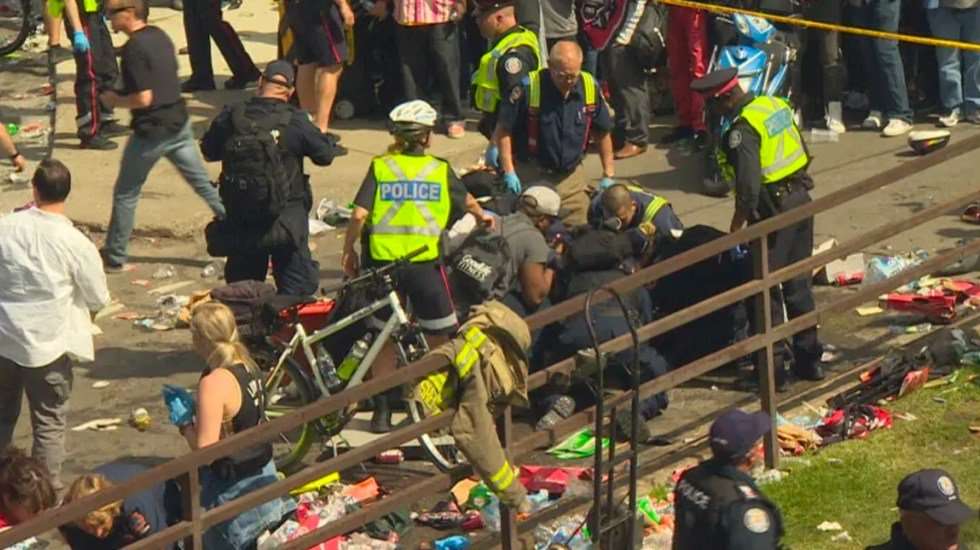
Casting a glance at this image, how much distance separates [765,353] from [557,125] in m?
3.12

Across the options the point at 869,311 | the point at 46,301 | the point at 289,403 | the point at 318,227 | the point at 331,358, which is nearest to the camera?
the point at 46,301

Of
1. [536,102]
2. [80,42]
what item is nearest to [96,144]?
[80,42]

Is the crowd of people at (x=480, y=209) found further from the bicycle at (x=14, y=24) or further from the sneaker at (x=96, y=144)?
the bicycle at (x=14, y=24)

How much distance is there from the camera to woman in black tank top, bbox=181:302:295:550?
28.2 feet

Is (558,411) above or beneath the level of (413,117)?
beneath

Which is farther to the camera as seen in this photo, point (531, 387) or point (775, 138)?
point (775, 138)

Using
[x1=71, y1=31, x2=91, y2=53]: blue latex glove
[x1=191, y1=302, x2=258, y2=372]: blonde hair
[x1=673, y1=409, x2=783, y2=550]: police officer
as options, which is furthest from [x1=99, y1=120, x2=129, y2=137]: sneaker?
[x1=673, y1=409, x2=783, y2=550]: police officer

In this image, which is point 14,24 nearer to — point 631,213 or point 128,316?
point 128,316

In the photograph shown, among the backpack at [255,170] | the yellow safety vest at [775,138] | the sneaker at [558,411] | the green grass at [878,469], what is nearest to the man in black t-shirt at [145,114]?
the backpack at [255,170]

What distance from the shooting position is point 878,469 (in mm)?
9672

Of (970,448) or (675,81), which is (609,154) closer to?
(675,81)

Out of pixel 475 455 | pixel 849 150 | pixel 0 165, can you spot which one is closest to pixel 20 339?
pixel 475 455

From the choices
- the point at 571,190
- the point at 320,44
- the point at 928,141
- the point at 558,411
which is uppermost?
the point at 320,44

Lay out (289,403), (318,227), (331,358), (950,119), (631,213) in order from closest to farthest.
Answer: (331,358) → (289,403) → (631,213) → (318,227) → (950,119)
